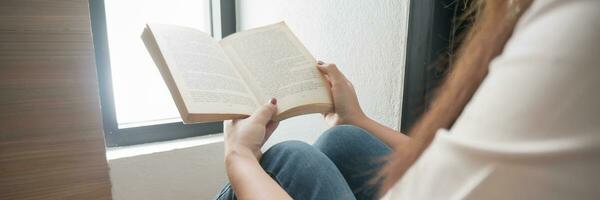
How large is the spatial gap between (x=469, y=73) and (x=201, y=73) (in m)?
0.36

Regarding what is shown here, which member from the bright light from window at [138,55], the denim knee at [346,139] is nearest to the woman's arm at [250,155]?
the denim knee at [346,139]

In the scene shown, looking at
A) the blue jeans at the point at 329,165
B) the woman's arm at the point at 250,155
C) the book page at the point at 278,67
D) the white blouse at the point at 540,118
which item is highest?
the white blouse at the point at 540,118

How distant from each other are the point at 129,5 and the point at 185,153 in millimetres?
421

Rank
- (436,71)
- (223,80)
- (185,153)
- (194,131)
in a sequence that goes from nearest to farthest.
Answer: (223,80) < (436,71) < (185,153) < (194,131)

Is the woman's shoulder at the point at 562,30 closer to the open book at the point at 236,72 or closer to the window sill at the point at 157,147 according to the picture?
Answer: the open book at the point at 236,72

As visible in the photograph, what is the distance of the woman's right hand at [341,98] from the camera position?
64cm

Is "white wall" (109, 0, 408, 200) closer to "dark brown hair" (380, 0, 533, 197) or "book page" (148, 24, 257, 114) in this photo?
"book page" (148, 24, 257, 114)

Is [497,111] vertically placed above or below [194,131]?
above

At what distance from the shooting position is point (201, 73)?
529mm

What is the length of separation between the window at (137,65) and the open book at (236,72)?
1.75ft

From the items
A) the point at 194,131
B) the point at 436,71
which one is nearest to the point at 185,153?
the point at 194,131

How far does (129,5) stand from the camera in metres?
1.06

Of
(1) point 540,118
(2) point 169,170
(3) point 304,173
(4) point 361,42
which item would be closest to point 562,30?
(1) point 540,118

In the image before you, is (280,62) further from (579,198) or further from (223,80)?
(579,198)
